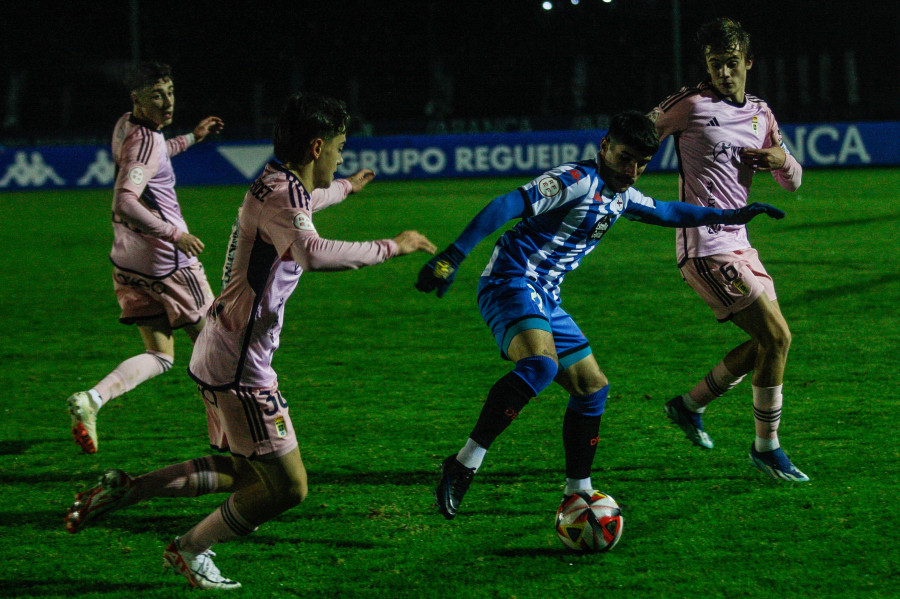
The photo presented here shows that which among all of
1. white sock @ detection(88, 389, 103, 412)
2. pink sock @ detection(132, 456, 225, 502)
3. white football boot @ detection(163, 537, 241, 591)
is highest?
pink sock @ detection(132, 456, 225, 502)

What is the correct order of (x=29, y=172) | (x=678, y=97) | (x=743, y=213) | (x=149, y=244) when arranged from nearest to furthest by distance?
(x=743, y=213) < (x=678, y=97) < (x=149, y=244) < (x=29, y=172)

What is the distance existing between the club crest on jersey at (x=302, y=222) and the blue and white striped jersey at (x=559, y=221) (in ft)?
3.68

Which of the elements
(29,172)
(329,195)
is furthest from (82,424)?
(29,172)

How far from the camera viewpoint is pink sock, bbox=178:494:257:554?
3.43 meters

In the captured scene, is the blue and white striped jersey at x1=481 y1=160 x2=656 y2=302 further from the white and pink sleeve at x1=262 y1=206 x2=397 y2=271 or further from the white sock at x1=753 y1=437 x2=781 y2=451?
the white sock at x1=753 y1=437 x2=781 y2=451

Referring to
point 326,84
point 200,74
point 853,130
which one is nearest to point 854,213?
point 853,130

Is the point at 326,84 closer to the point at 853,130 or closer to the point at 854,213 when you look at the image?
the point at 853,130

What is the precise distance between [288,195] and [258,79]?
104 feet

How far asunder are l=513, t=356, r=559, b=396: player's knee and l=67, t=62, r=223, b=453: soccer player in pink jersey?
2.05 m

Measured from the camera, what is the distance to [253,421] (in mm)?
3373

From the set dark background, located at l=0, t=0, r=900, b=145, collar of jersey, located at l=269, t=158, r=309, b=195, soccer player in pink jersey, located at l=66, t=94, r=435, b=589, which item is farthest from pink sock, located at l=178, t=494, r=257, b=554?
dark background, located at l=0, t=0, r=900, b=145

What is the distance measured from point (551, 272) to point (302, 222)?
1479 mm

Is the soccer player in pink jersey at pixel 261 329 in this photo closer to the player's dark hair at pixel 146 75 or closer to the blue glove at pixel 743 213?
the blue glove at pixel 743 213

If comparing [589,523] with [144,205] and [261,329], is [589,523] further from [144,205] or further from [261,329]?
[144,205]
